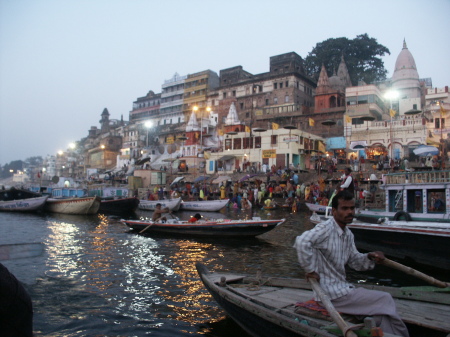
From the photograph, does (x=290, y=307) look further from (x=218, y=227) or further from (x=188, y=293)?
(x=218, y=227)

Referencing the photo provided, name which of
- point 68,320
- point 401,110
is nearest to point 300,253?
point 68,320

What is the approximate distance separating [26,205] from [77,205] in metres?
5.62

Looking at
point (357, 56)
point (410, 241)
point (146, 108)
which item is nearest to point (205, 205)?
point (410, 241)

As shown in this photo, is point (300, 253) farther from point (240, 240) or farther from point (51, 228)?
point (51, 228)

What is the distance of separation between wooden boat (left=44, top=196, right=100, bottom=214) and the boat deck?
74.1 ft

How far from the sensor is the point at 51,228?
19297mm

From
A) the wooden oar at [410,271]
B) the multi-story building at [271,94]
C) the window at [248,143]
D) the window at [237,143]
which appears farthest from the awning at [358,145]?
the wooden oar at [410,271]

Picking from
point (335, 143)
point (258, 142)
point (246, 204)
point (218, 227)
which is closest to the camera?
point (218, 227)

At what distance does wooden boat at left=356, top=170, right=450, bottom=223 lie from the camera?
38.0 feet

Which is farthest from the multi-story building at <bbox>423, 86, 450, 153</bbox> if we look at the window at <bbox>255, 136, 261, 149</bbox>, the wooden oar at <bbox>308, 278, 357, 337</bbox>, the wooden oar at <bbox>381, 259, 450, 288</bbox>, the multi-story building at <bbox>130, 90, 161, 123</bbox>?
the multi-story building at <bbox>130, 90, 161, 123</bbox>

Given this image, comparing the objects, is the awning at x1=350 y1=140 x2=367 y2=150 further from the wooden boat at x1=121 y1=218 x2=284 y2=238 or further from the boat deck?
the boat deck

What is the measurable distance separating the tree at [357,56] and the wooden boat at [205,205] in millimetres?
42014

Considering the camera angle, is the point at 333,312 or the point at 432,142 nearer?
the point at 333,312

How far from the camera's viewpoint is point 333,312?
3416 millimetres
